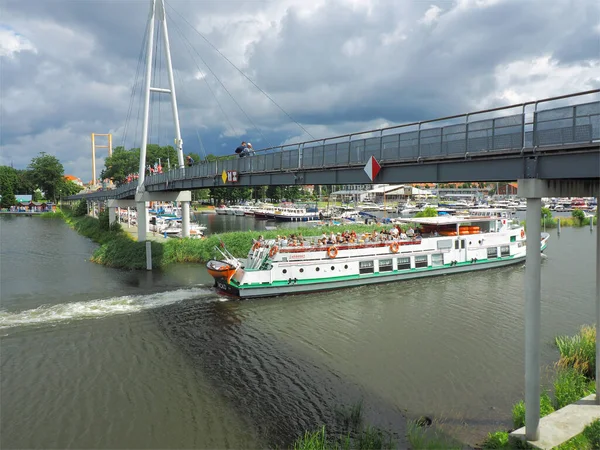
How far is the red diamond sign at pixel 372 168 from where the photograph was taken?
16547 mm

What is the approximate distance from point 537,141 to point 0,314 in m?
25.4

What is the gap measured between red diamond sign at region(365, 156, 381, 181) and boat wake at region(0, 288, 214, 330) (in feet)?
48.9

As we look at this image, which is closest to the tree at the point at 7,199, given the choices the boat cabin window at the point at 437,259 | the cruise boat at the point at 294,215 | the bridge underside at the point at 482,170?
the cruise boat at the point at 294,215

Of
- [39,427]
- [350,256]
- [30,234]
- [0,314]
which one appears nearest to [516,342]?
[350,256]

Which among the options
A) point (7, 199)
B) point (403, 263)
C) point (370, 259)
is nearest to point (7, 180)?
point (7, 199)

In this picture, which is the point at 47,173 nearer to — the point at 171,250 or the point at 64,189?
the point at 64,189

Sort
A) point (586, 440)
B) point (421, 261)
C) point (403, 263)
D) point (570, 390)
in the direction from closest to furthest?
point (586, 440), point (570, 390), point (403, 263), point (421, 261)

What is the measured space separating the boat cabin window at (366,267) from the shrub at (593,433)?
66.2 ft

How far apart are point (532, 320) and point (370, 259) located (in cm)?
1963

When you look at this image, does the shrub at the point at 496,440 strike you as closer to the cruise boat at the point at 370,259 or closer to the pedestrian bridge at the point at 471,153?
the pedestrian bridge at the point at 471,153

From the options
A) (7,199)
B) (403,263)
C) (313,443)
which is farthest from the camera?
(7,199)

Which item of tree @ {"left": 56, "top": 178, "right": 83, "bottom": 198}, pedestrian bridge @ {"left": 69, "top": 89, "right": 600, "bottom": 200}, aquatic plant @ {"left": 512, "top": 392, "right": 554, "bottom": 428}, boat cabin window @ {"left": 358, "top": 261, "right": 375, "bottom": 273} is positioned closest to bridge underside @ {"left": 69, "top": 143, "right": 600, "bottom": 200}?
pedestrian bridge @ {"left": 69, "top": 89, "right": 600, "bottom": 200}

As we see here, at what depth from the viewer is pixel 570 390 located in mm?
12977

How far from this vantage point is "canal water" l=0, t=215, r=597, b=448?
13070 mm
